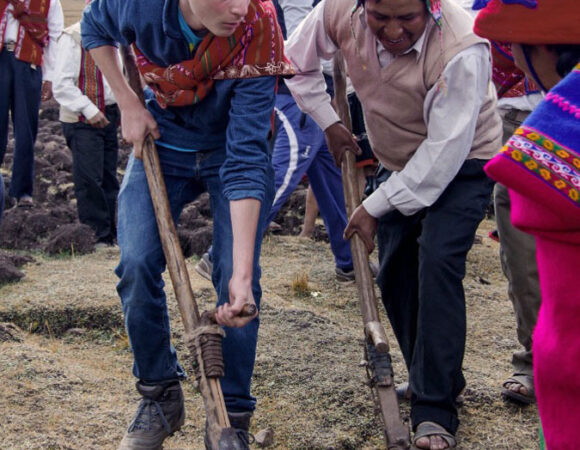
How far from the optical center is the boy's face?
2381 mm

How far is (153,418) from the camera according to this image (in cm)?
281

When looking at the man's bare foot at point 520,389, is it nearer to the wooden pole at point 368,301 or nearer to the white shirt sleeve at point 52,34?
the wooden pole at point 368,301

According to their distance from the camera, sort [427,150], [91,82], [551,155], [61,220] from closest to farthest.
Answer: [551,155]
[427,150]
[91,82]
[61,220]

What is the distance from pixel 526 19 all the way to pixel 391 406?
1.50 metres

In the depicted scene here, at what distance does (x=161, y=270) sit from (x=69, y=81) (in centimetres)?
399

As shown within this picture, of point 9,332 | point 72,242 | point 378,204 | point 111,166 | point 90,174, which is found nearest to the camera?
point 378,204

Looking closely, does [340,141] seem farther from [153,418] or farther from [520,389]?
[153,418]

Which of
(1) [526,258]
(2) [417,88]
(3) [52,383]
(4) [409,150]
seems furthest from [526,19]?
(3) [52,383]

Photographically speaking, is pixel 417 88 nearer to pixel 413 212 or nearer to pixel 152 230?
pixel 413 212

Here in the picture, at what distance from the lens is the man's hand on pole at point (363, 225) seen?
309 cm

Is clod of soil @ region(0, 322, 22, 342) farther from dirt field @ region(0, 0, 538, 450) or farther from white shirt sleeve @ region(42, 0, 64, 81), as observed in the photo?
white shirt sleeve @ region(42, 0, 64, 81)

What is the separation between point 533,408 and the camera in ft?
11.2

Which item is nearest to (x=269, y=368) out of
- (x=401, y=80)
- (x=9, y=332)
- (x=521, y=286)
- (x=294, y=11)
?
(x=521, y=286)

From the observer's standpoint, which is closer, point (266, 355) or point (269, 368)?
point (269, 368)
